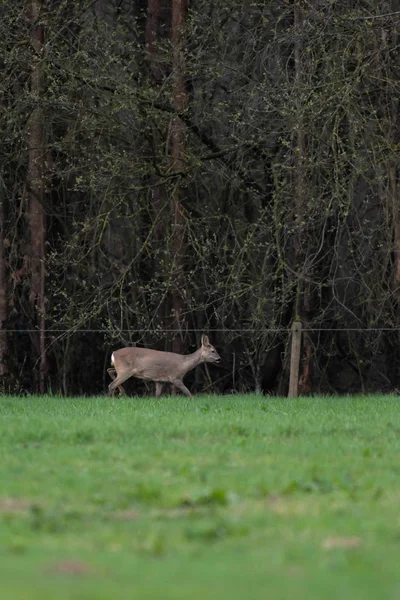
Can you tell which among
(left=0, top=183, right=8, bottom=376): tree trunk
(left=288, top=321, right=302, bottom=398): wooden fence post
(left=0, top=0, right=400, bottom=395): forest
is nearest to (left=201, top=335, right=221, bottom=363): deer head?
(left=0, top=0, right=400, bottom=395): forest

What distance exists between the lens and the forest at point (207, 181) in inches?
957

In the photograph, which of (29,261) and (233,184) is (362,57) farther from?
(29,261)

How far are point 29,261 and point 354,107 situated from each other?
9.05m

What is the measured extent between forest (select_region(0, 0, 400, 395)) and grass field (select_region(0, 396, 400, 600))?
31.4ft

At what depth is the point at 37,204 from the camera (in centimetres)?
2920

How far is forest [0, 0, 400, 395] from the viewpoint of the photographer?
24.3m

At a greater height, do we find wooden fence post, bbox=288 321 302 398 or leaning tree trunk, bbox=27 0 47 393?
leaning tree trunk, bbox=27 0 47 393

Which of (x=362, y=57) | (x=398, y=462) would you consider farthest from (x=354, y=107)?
(x=398, y=462)

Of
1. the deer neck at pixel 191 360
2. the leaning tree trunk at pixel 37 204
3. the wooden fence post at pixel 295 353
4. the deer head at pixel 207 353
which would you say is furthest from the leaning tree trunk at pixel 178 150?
the wooden fence post at pixel 295 353

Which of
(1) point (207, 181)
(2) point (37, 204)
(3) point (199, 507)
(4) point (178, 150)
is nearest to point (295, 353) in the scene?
(4) point (178, 150)

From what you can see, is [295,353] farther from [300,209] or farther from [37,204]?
[37,204]

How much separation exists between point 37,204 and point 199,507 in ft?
67.6

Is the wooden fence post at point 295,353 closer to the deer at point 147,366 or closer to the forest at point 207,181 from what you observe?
the forest at point 207,181

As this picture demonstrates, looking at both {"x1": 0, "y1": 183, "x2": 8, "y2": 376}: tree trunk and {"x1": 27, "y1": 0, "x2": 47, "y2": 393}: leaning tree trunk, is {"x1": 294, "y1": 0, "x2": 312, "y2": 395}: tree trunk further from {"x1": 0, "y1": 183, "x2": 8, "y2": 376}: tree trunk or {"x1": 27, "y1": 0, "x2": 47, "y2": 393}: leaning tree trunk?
{"x1": 0, "y1": 183, "x2": 8, "y2": 376}: tree trunk
